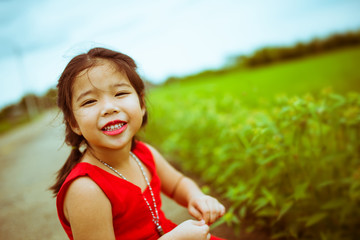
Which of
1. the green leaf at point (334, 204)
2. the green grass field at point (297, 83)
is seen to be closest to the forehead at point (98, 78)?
the green grass field at point (297, 83)

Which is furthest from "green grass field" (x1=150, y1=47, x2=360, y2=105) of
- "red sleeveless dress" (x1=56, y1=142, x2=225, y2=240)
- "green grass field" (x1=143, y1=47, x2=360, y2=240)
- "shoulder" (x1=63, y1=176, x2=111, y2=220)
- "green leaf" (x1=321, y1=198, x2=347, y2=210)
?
"shoulder" (x1=63, y1=176, x2=111, y2=220)

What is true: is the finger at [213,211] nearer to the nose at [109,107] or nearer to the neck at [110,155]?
the neck at [110,155]

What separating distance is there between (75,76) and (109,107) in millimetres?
211

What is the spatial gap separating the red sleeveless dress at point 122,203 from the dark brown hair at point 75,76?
20 cm

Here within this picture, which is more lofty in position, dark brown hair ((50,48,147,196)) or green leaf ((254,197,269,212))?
dark brown hair ((50,48,147,196))

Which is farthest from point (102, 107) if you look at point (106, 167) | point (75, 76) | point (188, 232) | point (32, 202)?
point (32, 202)

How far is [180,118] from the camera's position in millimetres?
3213

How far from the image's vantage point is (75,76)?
1.13 metres

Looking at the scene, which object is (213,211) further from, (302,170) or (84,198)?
(302,170)

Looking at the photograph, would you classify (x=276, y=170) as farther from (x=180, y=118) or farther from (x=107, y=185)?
(x=180, y=118)

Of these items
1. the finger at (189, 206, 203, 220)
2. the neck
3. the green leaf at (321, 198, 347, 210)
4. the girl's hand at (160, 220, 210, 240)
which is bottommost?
the green leaf at (321, 198, 347, 210)

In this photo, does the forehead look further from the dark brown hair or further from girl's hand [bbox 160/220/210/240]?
girl's hand [bbox 160/220/210/240]

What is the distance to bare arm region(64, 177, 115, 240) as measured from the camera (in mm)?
998

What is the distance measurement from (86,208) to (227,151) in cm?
158
